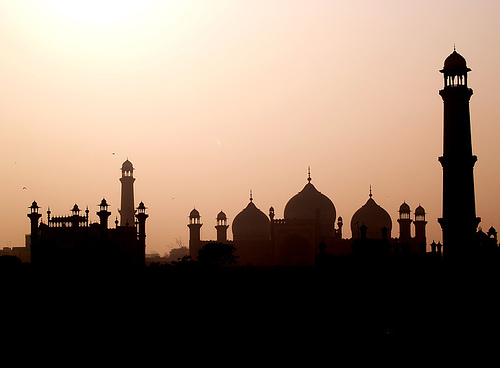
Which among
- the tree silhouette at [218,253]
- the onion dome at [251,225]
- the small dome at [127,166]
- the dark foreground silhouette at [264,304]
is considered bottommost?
the dark foreground silhouette at [264,304]

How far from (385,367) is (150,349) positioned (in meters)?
6.81

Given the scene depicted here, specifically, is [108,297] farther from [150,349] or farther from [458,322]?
[458,322]

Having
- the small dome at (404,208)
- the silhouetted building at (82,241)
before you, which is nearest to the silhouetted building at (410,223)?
the small dome at (404,208)

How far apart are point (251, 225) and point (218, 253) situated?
6.37 m

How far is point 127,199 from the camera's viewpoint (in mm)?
70875

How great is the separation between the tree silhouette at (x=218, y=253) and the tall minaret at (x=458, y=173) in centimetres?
2057

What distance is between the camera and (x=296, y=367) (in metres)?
23.5

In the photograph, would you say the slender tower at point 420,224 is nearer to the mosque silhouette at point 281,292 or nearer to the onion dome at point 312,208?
the onion dome at point 312,208

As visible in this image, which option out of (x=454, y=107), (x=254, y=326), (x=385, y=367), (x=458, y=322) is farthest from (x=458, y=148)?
→ (x=385, y=367)

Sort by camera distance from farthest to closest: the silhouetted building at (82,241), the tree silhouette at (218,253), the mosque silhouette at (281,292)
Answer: the tree silhouette at (218,253)
the silhouetted building at (82,241)
the mosque silhouette at (281,292)

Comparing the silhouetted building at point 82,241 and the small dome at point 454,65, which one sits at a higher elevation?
the small dome at point 454,65

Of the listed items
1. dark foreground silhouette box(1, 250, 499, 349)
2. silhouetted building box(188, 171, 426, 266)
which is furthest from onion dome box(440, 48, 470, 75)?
silhouetted building box(188, 171, 426, 266)

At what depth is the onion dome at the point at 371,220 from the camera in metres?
62.1

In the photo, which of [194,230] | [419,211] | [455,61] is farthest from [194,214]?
[455,61]
